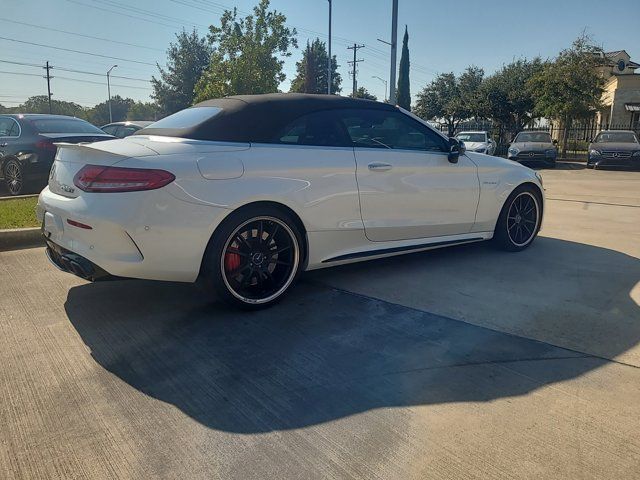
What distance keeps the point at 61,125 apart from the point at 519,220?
24.9 feet

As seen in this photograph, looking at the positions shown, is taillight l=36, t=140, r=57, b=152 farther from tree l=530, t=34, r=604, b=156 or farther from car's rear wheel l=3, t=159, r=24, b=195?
tree l=530, t=34, r=604, b=156

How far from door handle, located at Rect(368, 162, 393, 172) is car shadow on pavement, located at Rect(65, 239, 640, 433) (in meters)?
1.07

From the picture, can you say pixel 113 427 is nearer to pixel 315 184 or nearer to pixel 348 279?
pixel 315 184

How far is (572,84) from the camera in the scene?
24.1 metres

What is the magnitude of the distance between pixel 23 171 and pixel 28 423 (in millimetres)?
7117

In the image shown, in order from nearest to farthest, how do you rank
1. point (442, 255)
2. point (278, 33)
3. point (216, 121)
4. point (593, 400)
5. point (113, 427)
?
point (113, 427)
point (593, 400)
point (216, 121)
point (442, 255)
point (278, 33)

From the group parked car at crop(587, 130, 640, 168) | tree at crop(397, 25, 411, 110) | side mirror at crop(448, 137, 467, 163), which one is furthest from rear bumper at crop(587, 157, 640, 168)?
tree at crop(397, 25, 411, 110)

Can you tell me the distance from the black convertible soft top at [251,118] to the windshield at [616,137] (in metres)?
19.4

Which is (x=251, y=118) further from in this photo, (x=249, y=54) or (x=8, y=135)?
(x=249, y=54)

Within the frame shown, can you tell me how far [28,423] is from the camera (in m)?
2.31

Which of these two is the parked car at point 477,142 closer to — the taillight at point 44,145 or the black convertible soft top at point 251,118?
the taillight at point 44,145

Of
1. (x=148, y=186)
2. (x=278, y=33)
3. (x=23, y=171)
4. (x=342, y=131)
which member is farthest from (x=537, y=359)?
(x=278, y=33)

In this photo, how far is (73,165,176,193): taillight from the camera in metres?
3.11

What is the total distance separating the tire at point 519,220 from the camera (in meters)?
5.35
